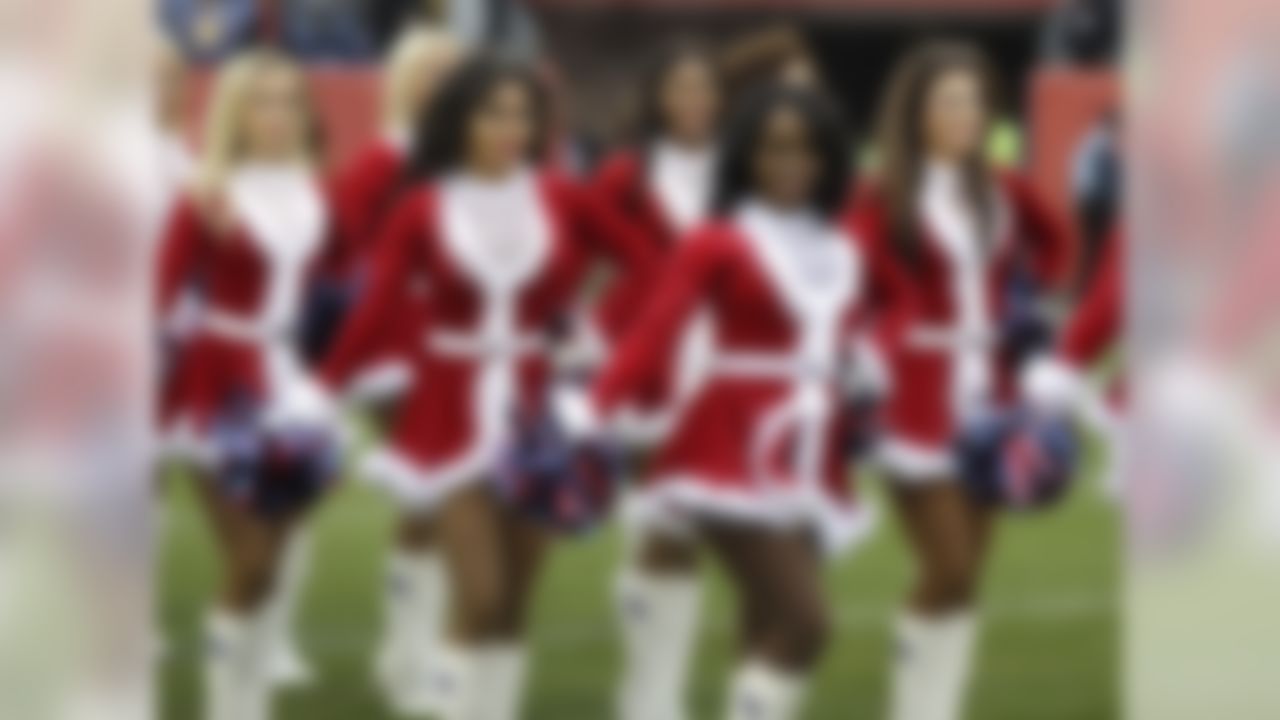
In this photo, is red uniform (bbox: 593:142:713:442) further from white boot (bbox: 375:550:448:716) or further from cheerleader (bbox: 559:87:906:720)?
white boot (bbox: 375:550:448:716)

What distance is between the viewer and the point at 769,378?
2.15 metres

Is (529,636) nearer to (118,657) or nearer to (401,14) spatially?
(118,657)

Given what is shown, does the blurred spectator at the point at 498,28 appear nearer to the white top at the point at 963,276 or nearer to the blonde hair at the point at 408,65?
the blonde hair at the point at 408,65

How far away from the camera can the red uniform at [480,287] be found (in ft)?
7.11

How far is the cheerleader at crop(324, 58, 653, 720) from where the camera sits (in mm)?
2168

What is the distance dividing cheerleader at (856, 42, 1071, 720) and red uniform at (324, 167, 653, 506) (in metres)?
0.27

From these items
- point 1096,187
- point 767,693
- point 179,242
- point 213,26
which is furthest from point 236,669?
point 1096,187

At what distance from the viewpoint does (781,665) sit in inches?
85.7

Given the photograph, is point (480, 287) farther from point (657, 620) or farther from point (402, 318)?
point (657, 620)

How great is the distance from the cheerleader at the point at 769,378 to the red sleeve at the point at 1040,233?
0.14m

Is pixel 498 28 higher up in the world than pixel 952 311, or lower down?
higher up

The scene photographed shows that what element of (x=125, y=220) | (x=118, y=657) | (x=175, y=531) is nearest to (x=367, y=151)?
(x=125, y=220)

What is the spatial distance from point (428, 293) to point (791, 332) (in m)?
0.36

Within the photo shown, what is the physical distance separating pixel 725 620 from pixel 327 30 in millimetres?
707
